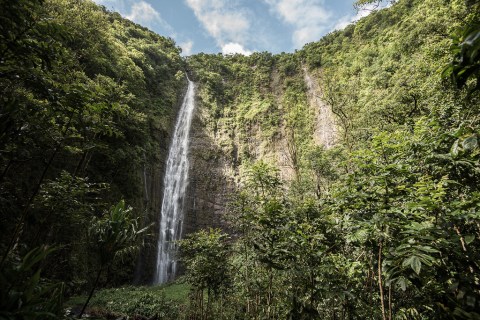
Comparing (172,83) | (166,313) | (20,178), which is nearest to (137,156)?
(20,178)

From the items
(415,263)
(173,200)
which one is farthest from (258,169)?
(173,200)

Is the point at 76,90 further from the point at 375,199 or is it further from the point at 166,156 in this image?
the point at 166,156

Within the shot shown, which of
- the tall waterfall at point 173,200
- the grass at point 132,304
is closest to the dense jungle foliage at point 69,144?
the grass at point 132,304

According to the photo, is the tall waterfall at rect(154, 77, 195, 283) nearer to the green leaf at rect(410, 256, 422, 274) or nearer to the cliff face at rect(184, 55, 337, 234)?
the cliff face at rect(184, 55, 337, 234)

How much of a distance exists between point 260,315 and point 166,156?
20.6 meters

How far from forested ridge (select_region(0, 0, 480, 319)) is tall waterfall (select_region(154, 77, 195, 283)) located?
1317 mm

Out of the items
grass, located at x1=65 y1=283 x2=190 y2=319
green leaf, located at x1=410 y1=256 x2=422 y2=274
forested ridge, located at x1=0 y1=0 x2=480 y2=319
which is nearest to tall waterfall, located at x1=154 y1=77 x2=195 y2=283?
forested ridge, located at x1=0 y1=0 x2=480 y2=319

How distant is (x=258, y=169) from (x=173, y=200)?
18578 mm

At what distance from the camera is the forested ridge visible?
2.66 meters

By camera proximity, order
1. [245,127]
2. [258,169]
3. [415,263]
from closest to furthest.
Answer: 1. [415,263]
2. [258,169]
3. [245,127]

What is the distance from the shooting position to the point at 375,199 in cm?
301

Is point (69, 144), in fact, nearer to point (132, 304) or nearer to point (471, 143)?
point (132, 304)

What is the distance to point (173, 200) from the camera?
22.5 m

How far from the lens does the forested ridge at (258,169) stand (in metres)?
2.66
